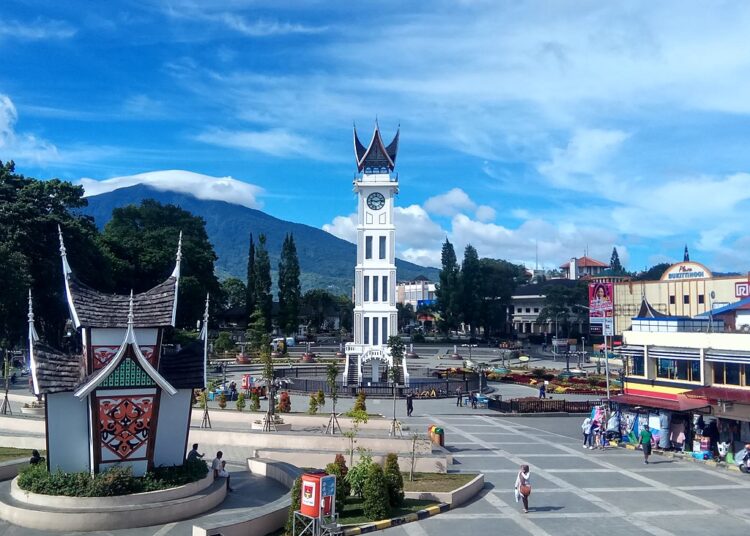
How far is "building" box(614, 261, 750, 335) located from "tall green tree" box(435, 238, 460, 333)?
79.2 feet

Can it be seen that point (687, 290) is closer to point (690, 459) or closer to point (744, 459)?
point (690, 459)

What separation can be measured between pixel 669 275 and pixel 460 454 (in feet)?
154

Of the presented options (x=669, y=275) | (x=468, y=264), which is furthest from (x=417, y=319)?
(x=669, y=275)

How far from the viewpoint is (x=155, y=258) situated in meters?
66.4

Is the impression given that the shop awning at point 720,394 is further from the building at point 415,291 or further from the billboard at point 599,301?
the building at point 415,291

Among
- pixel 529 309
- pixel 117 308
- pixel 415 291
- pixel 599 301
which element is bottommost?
pixel 117 308

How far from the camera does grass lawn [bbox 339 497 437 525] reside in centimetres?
1717

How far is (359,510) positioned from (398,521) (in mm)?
1176

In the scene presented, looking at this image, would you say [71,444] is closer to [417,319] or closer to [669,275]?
[669,275]

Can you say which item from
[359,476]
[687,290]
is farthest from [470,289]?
[359,476]

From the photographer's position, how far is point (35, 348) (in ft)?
60.6

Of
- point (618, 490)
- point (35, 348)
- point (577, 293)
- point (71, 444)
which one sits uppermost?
point (577, 293)

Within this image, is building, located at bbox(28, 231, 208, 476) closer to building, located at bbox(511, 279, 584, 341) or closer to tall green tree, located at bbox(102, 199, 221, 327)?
tall green tree, located at bbox(102, 199, 221, 327)

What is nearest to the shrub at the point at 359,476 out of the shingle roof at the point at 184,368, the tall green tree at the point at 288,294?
the shingle roof at the point at 184,368
